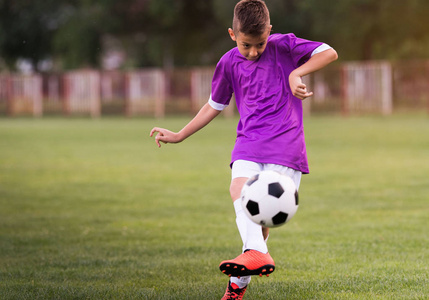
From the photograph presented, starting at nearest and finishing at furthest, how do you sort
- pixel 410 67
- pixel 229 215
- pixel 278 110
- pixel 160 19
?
pixel 278 110 < pixel 229 215 < pixel 410 67 < pixel 160 19

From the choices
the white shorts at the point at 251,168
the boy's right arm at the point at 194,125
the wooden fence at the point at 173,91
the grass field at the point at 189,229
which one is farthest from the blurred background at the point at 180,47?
the white shorts at the point at 251,168

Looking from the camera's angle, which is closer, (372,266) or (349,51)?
(372,266)

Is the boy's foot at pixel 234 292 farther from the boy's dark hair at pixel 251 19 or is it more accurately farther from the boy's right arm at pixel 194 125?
the boy's dark hair at pixel 251 19

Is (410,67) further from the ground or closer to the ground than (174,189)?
further from the ground

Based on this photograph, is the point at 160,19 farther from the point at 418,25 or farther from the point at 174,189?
the point at 174,189

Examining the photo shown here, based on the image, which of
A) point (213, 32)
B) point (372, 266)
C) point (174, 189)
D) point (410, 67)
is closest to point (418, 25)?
point (410, 67)

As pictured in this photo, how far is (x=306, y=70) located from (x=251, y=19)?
49cm

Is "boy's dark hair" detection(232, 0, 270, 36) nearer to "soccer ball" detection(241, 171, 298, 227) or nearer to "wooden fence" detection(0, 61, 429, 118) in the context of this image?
"soccer ball" detection(241, 171, 298, 227)

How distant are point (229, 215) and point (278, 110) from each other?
503cm

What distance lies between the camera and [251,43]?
471cm

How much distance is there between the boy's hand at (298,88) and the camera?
4602 millimetres

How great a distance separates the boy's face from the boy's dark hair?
0.11 ft

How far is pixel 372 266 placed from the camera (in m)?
6.41

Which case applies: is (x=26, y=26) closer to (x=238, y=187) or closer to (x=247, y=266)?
(x=238, y=187)
